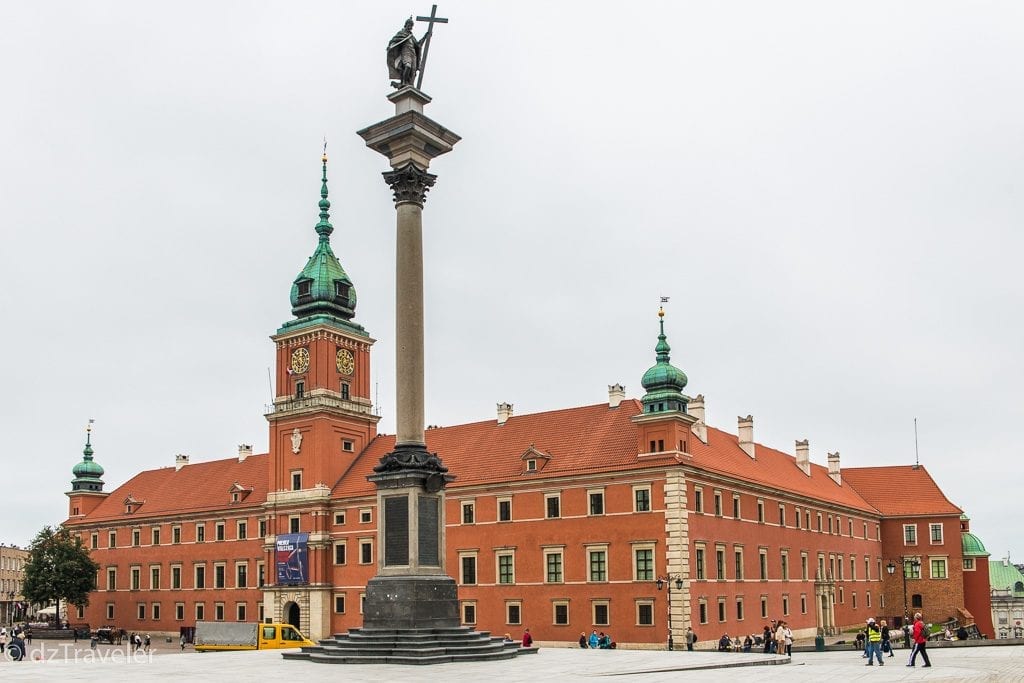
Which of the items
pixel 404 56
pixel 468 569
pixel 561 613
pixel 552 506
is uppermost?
pixel 404 56

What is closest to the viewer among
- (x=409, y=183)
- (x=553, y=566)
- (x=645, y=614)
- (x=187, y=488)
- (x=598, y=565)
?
(x=409, y=183)

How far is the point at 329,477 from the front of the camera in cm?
6906

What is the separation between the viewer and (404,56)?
99.8 feet

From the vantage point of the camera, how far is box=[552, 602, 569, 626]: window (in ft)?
181

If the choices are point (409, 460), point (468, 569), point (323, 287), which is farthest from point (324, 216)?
point (409, 460)

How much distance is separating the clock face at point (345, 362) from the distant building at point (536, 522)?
0.63 feet

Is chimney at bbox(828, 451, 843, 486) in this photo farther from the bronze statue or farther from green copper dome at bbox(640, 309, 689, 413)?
the bronze statue

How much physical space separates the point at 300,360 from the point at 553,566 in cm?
2483

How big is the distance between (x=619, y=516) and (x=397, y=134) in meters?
29.6

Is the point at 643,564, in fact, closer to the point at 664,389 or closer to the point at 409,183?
the point at 664,389

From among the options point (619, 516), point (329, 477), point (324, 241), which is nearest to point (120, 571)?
point (329, 477)

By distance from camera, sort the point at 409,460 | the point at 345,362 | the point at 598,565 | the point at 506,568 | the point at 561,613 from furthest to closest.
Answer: the point at 345,362
the point at 506,568
the point at 561,613
the point at 598,565
the point at 409,460

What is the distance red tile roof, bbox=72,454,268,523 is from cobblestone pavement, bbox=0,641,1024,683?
158 feet

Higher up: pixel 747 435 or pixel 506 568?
pixel 747 435
